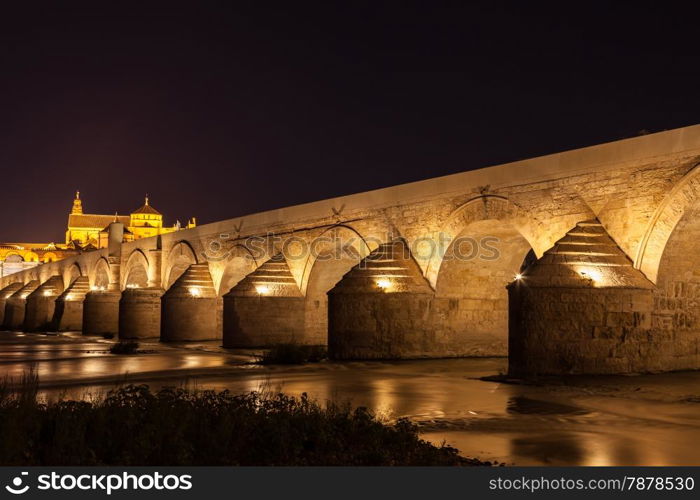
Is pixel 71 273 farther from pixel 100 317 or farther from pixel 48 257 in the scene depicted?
pixel 48 257

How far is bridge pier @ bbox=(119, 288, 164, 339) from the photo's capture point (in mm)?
27266

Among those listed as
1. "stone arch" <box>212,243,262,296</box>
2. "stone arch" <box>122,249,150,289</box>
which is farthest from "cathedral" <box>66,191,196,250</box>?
"stone arch" <box>212,243,262,296</box>

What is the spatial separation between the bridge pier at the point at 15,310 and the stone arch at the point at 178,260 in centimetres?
1374

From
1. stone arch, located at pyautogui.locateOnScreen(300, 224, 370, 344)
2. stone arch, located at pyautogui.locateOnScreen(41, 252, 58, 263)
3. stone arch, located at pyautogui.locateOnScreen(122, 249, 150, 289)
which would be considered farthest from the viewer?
stone arch, located at pyautogui.locateOnScreen(41, 252, 58, 263)

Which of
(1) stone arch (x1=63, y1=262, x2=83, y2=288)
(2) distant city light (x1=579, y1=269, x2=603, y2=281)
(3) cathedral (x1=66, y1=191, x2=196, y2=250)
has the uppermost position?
(3) cathedral (x1=66, y1=191, x2=196, y2=250)

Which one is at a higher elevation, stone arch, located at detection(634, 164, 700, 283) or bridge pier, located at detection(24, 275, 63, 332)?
stone arch, located at detection(634, 164, 700, 283)

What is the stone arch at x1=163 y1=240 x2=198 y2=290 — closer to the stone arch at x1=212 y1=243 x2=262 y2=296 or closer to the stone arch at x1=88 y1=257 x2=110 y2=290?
the stone arch at x1=212 y1=243 x2=262 y2=296

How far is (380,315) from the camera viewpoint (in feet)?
49.1

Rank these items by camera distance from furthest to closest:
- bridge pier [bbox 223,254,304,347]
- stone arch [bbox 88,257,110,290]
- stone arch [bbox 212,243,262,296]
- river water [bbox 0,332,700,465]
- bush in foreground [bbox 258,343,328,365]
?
1. stone arch [bbox 88,257,110,290]
2. stone arch [bbox 212,243,262,296]
3. bridge pier [bbox 223,254,304,347]
4. bush in foreground [bbox 258,343,328,365]
5. river water [bbox 0,332,700,465]

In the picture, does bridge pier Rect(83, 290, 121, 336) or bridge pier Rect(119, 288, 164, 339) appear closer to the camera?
bridge pier Rect(119, 288, 164, 339)

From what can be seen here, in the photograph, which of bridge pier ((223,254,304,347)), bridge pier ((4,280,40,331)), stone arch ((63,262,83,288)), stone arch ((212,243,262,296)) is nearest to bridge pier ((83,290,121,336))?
stone arch ((212,243,262,296))

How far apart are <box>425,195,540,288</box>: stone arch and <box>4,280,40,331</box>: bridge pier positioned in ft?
99.5

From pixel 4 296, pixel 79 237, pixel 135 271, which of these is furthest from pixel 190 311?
pixel 79 237

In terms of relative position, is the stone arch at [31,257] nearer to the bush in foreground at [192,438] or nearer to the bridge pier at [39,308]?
the bridge pier at [39,308]
